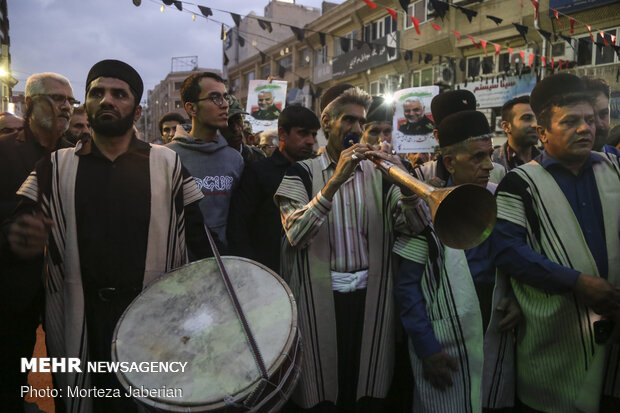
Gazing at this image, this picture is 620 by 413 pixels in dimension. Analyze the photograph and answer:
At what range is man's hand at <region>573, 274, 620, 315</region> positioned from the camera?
6.48 feet

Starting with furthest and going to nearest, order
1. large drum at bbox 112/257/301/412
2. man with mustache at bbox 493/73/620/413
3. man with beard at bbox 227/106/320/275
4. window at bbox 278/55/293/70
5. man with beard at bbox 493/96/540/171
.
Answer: window at bbox 278/55/293/70 < man with beard at bbox 493/96/540/171 < man with beard at bbox 227/106/320/275 < man with mustache at bbox 493/73/620/413 < large drum at bbox 112/257/301/412

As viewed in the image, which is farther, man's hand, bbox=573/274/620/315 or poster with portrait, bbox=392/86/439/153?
poster with portrait, bbox=392/86/439/153

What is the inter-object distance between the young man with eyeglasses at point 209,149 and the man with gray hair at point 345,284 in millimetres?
931

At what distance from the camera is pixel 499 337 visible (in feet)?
7.87

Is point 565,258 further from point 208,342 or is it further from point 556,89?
point 208,342

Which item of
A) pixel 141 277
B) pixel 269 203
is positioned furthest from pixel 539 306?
pixel 141 277

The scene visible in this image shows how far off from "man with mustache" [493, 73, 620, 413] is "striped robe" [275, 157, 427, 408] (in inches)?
24.7

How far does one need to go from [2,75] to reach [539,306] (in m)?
20.4

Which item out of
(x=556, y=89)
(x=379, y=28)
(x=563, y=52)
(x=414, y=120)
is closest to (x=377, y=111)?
(x=556, y=89)

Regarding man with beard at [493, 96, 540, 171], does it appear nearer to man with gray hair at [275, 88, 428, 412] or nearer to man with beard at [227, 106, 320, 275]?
man with beard at [227, 106, 320, 275]

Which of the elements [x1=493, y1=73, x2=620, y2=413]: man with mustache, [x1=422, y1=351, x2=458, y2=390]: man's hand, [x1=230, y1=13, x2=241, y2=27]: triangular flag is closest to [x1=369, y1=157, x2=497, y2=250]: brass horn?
[x1=493, y1=73, x2=620, y2=413]: man with mustache

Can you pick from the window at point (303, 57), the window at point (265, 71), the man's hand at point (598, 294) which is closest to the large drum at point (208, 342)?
the man's hand at point (598, 294)

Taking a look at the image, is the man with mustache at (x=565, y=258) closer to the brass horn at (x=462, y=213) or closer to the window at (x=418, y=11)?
the brass horn at (x=462, y=213)

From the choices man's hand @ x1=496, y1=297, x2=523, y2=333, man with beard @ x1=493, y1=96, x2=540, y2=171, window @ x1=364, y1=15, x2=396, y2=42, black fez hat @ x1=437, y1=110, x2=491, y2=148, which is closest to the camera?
man's hand @ x1=496, y1=297, x2=523, y2=333
